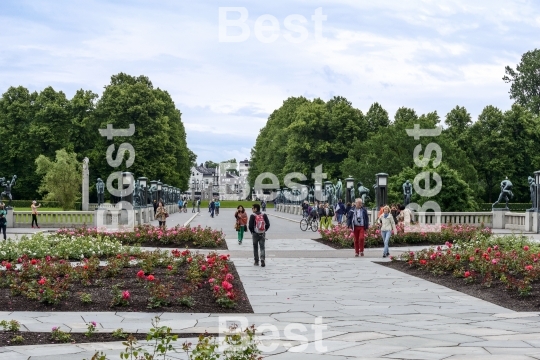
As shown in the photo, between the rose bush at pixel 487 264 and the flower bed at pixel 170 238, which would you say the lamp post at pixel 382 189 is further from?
the rose bush at pixel 487 264

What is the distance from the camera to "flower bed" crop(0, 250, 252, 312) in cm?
1116

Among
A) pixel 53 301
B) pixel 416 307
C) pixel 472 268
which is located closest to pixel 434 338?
pixel 416 307

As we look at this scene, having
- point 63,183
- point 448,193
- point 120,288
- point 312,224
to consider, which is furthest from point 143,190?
point 120,288

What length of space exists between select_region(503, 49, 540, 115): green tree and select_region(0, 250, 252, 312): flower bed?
2587 inches

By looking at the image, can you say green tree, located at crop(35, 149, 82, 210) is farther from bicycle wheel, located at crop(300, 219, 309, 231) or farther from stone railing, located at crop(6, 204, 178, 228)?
bicycle wheel, located at crop(300, 219, 309, 231)

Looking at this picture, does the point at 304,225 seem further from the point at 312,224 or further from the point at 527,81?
the point at 527,81

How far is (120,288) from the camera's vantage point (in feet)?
41.9

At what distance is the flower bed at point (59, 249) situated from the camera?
17.8 m

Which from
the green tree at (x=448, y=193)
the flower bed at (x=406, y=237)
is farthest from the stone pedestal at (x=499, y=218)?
the flower bed at (x=406, y=237)

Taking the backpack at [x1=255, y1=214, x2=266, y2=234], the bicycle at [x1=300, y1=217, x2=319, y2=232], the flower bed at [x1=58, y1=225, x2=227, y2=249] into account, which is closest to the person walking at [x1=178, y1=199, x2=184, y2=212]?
the bicycle at [x1=300, y1=217, x2=319, y2=232]

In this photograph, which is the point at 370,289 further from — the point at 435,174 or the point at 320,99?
the point at 320,99

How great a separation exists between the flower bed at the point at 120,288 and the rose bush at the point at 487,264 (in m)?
4.24

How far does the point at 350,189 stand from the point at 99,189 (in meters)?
14.5

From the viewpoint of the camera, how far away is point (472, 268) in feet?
51.4
